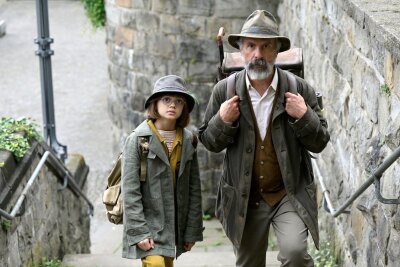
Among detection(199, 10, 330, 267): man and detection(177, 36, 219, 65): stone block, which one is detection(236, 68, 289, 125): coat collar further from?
detection(177, 36, 219, 65): stone block

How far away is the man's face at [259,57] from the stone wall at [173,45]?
5.32m

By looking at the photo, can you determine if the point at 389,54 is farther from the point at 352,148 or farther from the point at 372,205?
the point at 352,148

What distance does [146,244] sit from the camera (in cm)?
466

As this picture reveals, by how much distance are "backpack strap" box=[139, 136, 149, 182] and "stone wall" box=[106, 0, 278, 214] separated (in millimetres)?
5110

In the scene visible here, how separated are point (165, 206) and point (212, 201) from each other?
20.1 feet

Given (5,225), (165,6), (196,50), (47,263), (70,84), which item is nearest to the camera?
(5,225)

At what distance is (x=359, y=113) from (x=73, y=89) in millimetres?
11561

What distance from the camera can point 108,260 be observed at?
713 cm

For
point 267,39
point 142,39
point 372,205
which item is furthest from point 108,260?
point 142,39

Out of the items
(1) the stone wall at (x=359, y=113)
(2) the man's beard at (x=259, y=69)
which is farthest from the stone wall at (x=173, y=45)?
(2) the man's beard at (x=259, y=69)

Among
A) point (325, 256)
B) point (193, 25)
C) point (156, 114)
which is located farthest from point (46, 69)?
point (156, 114)

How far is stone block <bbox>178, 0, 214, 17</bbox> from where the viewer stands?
394 inches

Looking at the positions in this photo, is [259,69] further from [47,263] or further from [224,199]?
[47,263]

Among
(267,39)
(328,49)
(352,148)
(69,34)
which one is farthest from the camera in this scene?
(69,34)
